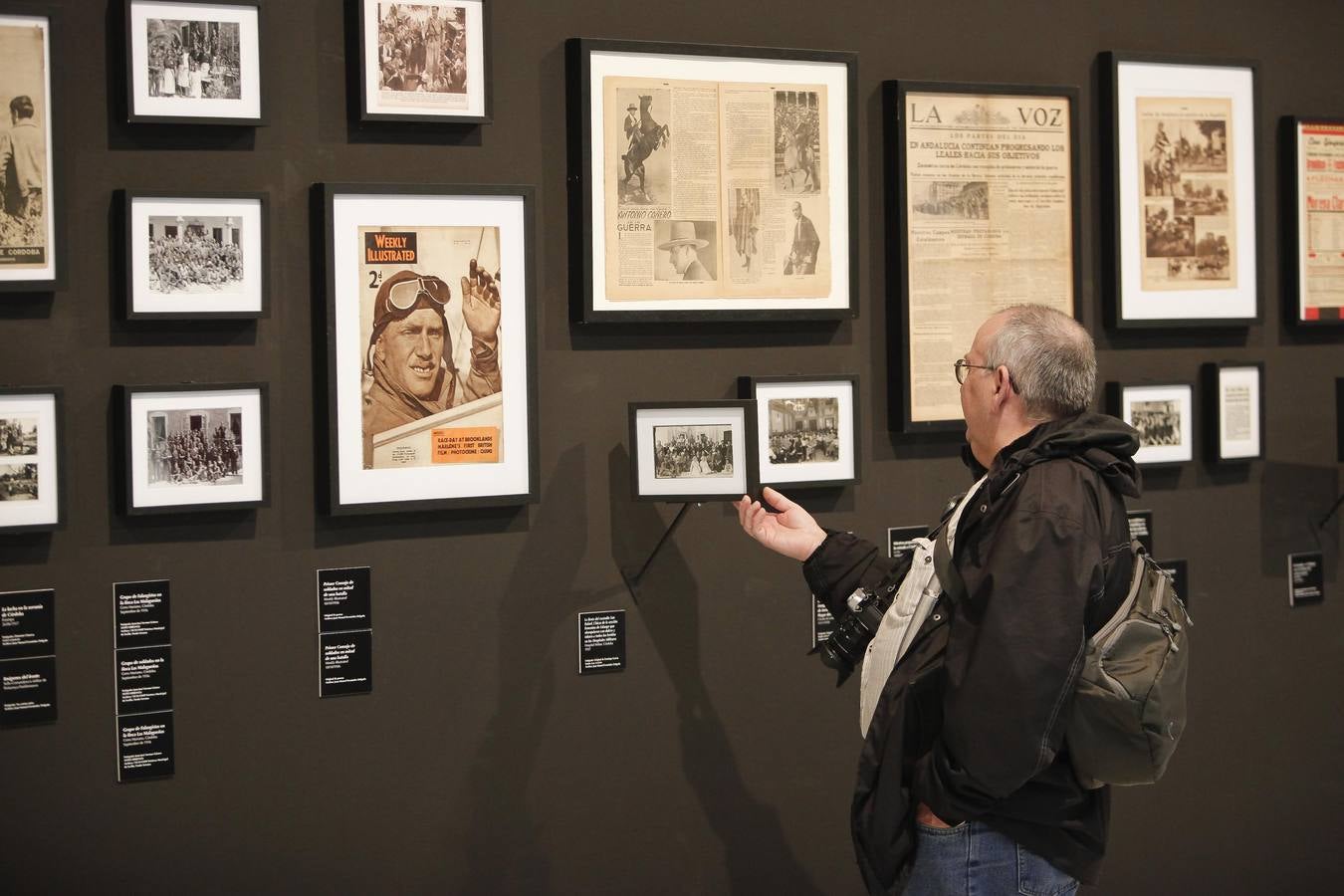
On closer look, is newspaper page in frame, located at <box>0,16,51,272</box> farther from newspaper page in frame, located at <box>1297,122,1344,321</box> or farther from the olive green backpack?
newspaper page in frame, located at <box>1297,122,1344,321</box>

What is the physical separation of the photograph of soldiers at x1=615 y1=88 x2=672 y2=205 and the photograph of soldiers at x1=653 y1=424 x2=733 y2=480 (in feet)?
1.80

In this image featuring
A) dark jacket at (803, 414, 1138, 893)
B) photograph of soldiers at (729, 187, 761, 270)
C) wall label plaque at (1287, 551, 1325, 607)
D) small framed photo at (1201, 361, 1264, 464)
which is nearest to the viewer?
dark jacket at (803, 414, 1138, 893)

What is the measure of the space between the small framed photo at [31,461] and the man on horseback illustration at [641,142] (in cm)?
130

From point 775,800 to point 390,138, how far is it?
5.93 ft

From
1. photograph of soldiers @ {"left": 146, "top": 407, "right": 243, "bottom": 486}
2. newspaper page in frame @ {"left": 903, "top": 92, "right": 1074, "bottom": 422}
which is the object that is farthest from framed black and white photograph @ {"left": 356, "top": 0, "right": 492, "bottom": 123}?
newspaper page in frame @ {"left": 903, "top": 92, "right": 1074, "bottom": 422}

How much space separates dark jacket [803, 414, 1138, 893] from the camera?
6.70 feet

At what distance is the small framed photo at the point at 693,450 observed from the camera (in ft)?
9.55

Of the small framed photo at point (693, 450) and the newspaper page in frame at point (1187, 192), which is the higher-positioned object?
the newspaper page in frame at point (1187, 192)

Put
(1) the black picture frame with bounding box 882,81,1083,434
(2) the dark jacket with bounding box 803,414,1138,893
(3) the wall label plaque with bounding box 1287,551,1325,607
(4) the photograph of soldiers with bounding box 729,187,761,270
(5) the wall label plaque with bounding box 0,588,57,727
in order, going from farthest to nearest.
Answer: (3) the wall label plaque with bounding box 1287,551,1325,607, (1) the black picture frame with bounding box 882,81,1083,434, (4) the photograph of soldiers with bounding box 729,187,761,270, (5) the wall label plaque with bounding box 0,588,57,727, (2) the dark jacket with bounding box 803,414,1138,893

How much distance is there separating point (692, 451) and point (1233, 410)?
162cm

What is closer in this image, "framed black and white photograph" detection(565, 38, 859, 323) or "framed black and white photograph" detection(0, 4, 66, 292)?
"framed black and white photograph" detection(0, 4, 66, 292)

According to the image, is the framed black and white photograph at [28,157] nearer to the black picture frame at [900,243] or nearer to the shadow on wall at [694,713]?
the shadow on wall at [694,713]

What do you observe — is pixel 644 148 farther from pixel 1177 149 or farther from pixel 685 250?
pixel 1177 149

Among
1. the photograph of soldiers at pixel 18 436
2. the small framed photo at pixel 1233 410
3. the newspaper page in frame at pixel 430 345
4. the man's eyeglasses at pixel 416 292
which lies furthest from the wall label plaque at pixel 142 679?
the small framed photo at pixel 1233 410
